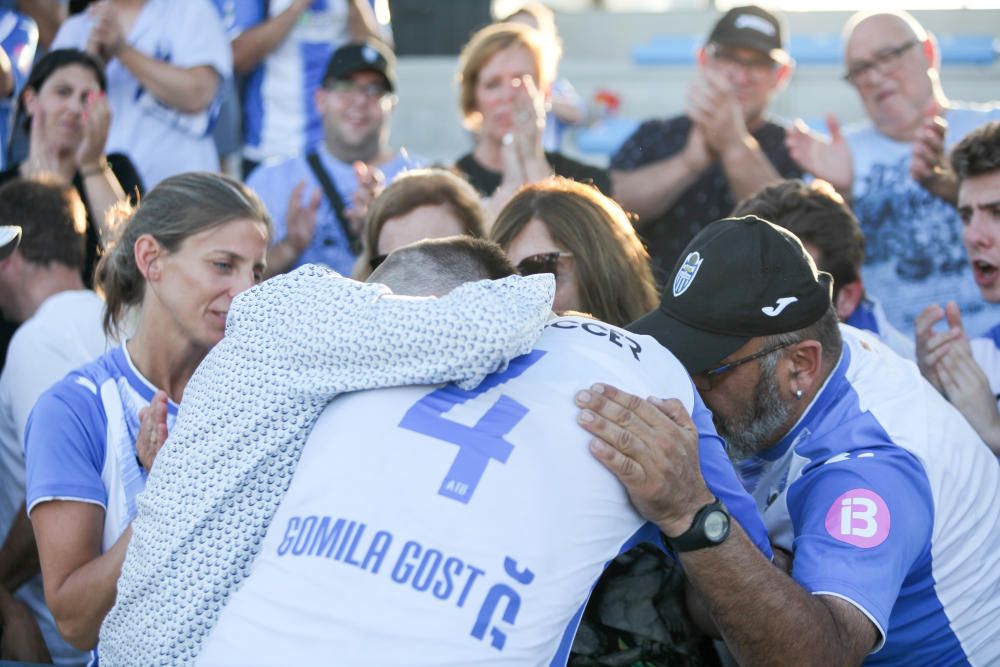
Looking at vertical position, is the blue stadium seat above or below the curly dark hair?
below

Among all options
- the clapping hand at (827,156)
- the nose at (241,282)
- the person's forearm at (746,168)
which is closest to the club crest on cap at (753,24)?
the clapping hand at (827,156)

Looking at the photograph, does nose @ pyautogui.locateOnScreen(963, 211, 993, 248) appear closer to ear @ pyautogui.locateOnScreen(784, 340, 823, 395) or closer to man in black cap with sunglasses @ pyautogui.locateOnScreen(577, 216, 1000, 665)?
man in black cap with sunglasses @ pyautogui.locateOnScreen(577, 216, 1000, 665)

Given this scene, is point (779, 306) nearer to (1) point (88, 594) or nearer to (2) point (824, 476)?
(2) point (824, 476)

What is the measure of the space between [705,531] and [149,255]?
1.86 metres

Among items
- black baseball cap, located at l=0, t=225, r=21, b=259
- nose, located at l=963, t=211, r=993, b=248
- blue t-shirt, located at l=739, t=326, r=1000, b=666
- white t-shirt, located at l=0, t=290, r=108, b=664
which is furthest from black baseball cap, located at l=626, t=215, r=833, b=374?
white t-shirt, located at l=0, t=290, r=108, b=664

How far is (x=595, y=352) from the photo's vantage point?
217 centimetres

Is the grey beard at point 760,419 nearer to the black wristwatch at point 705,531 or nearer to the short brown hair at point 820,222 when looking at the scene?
the black wristwatch at point 705,531

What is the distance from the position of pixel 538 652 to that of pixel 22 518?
2247mm

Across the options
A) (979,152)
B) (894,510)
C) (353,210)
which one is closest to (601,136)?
(353,210)

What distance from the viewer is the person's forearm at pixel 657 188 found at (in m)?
4.89

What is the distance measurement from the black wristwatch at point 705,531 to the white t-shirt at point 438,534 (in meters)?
0.10

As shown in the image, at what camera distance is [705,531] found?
2.12m

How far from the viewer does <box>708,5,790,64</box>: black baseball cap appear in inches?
198

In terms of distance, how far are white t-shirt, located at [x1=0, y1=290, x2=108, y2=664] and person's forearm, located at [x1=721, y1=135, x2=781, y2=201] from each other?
240cm
